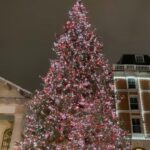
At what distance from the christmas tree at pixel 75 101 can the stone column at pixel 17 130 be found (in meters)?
3.42

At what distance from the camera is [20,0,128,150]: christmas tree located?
2138cm

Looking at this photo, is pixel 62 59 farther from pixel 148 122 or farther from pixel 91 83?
pixel 148 122

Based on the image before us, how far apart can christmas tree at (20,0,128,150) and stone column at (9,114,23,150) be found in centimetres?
342

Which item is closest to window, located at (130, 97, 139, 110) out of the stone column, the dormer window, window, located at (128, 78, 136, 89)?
window, located at (128, 78, 136, 89)

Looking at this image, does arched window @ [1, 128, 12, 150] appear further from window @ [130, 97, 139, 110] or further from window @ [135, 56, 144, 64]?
window @ [135, 56, 144, 64]

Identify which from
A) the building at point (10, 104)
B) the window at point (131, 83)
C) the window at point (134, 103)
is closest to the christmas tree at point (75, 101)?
the building at point (10, 104)

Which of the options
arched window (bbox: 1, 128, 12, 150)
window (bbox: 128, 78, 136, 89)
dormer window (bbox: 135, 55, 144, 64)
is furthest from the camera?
dormer window (bbox: 135, 55, 144, 64)

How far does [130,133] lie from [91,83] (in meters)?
18.6

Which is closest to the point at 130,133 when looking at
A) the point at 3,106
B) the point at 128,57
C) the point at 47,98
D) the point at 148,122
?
the point at 148,122

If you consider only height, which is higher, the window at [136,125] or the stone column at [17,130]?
the window at [136,125]

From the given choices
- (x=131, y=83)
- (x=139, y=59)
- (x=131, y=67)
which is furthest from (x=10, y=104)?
(x=139, y=59)

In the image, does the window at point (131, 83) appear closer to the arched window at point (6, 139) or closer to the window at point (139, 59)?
the window at point (139, 59)

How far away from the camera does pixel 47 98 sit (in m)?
22.8

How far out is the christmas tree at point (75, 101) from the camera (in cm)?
2138
